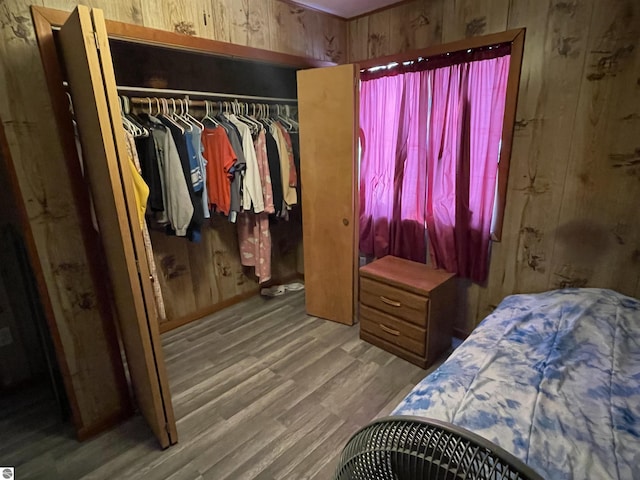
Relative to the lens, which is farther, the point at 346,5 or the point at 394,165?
the point at 394,165

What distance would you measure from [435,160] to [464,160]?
200 millimetres

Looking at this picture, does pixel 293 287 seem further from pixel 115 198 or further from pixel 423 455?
pixel 423 455

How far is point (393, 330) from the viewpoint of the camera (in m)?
2.36

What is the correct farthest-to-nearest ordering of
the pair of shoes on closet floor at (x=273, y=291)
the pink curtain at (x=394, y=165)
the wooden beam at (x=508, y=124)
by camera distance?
the pair of shoes on closet floor at (x=273, y=291) < the pink curtain at (x=394, y=165) < the wooden beam at (x=508, y=124)

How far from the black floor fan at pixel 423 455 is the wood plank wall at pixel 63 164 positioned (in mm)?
1585

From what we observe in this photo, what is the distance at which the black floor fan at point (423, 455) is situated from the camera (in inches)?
18.8

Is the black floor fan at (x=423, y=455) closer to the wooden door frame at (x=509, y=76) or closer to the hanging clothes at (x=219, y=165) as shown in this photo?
the wooden door frame at (x=509, y=76)

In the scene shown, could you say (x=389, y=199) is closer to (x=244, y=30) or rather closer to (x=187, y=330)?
(x=244, y=30)

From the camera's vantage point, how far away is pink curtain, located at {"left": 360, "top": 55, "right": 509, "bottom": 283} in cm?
215

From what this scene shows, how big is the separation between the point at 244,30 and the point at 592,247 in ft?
7.95

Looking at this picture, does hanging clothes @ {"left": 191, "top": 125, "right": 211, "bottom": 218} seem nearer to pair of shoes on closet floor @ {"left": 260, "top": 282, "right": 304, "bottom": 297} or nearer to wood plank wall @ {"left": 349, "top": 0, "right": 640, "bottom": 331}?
pair of shoes on closet floor @ {"left": 260, "top": 282, "right": 304, "bottom": 297}

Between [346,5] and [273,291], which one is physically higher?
[346,5]

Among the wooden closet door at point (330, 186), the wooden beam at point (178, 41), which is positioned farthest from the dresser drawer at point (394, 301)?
the wooden beam at point (178, 41)

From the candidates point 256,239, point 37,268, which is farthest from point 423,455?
point 256,239
